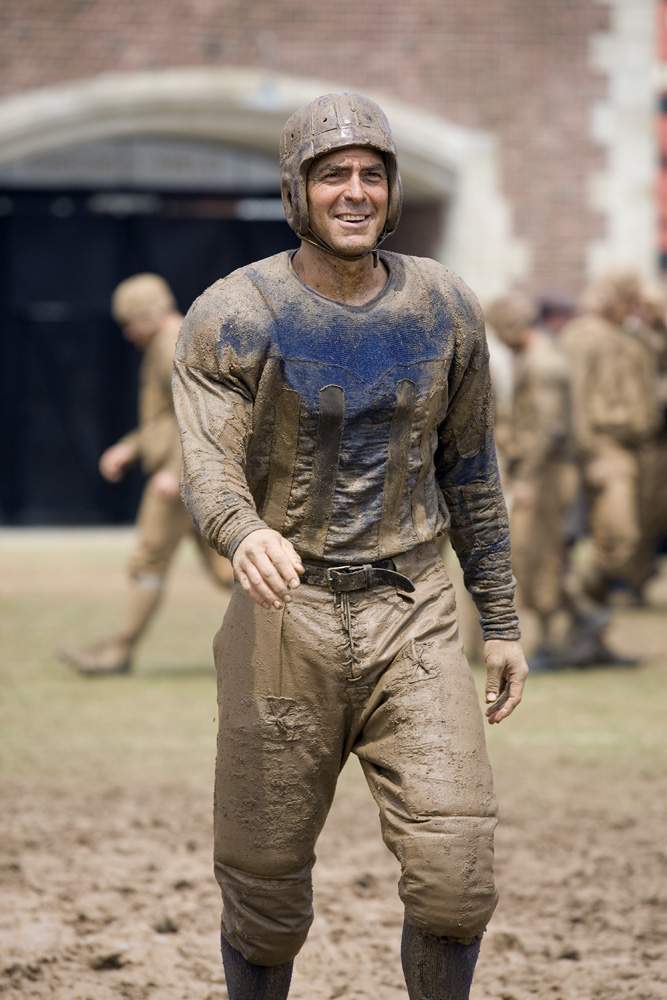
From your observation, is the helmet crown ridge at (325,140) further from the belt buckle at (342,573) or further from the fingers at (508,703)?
the fingers at (508,703)

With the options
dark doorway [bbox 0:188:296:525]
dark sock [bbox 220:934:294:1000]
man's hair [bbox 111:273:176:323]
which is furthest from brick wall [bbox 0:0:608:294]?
dark sock [bbox 220:934:294:1000]

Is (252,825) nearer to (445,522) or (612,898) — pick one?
(445,522)

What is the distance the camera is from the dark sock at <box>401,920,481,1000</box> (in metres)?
4.11

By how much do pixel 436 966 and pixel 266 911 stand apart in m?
0.38

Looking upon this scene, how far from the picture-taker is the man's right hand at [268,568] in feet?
12.2

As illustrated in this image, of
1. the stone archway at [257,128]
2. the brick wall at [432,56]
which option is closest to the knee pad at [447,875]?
the stone archway at [257,128]

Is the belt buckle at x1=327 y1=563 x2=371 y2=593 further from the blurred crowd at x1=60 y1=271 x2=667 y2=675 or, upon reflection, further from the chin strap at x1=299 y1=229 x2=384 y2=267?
the blurred crowd at x1=60 y1=271 x2=667 y2=675

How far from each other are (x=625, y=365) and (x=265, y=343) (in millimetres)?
8514

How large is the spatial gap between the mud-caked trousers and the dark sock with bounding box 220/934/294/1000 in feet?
0.18

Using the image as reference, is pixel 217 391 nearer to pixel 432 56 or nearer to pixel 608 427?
pixel 608 427

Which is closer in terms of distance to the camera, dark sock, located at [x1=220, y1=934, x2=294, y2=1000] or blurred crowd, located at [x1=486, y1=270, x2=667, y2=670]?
dark sock, located at [x1=220, y1=934, x2=294, y2=1000]

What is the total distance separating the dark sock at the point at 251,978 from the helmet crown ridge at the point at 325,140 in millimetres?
1569

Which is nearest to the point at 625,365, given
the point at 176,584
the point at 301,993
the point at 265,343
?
the point at 176,584

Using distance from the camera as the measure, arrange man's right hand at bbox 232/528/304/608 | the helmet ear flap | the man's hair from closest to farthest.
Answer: man's right hand at bbox 232/528/304/608
the helmet ear flap
the man's hair
